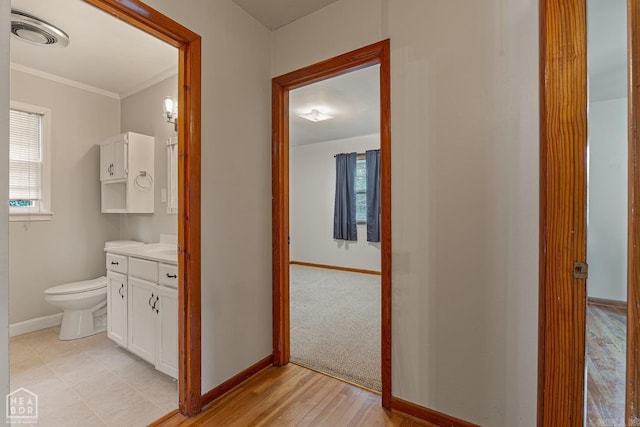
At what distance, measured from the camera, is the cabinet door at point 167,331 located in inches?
74.8

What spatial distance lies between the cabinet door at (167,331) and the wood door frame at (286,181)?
68cm

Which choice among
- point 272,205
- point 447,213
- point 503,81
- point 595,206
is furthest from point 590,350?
point 272,205

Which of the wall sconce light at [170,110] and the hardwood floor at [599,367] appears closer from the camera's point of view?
the hardwood floor at [599,367]

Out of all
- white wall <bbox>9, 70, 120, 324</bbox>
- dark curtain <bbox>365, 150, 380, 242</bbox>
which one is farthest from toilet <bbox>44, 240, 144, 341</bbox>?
dark curtain <bbox>365, 150, 380, 242</bbox>

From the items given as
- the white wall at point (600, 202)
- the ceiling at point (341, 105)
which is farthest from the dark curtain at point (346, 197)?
the white wall at point (600, 202)

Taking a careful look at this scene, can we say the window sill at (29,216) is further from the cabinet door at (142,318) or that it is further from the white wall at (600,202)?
the white wall at (600,202)

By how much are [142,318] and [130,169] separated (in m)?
1.53

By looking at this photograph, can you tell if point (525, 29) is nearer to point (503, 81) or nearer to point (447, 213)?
point (503, 81)

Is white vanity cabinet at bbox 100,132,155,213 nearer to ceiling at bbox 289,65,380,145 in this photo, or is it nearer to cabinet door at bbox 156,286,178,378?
cabinet door at bbox 156,286,178,378

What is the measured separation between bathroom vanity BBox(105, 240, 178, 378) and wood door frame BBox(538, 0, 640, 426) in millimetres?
2010

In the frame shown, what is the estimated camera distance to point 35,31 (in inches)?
86.4

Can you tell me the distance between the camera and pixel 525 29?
1.36 m

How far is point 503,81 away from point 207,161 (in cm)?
164

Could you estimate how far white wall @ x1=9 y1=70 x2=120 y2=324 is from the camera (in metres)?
2.81
